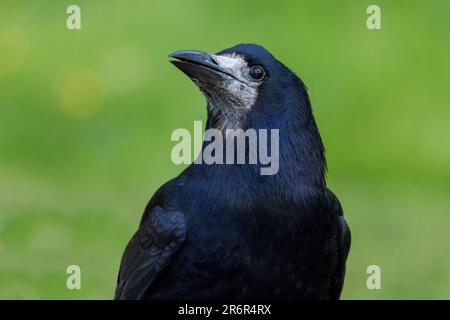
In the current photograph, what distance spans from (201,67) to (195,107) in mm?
3752

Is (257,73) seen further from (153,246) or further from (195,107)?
(195,107)

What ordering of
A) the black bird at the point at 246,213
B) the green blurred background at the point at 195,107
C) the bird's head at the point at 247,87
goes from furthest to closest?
the green blurred background at the point at 195,107, the bird's head at the point at 247,87, the black bird at the point at 246,213

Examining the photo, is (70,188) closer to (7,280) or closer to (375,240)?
(7,280)

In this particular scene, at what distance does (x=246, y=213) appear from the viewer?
14.9 ft

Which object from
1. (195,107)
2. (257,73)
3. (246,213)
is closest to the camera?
(246,213)

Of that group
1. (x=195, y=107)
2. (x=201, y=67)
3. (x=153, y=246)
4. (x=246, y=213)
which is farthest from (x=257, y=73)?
(x=195, y=107)

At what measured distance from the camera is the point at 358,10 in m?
8.80

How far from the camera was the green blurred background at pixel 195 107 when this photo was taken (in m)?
8.12

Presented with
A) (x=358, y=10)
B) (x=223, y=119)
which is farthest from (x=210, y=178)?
(x=358, y=10)

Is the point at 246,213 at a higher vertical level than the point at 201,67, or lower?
lower

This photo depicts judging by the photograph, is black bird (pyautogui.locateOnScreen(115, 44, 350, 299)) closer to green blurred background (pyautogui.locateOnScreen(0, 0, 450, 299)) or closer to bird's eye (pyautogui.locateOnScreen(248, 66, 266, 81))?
bird's eye (pyautogui.locateOnScreen(248, 66, 266, 81))

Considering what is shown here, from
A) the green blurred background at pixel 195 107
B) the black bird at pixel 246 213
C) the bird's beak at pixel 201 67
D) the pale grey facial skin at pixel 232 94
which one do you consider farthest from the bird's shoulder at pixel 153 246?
the green blurred background at pixel 195 107

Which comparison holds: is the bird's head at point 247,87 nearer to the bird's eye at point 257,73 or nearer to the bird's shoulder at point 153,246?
the bird's eye at point 257,73

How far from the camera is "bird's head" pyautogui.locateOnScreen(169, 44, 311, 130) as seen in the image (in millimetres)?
4684
